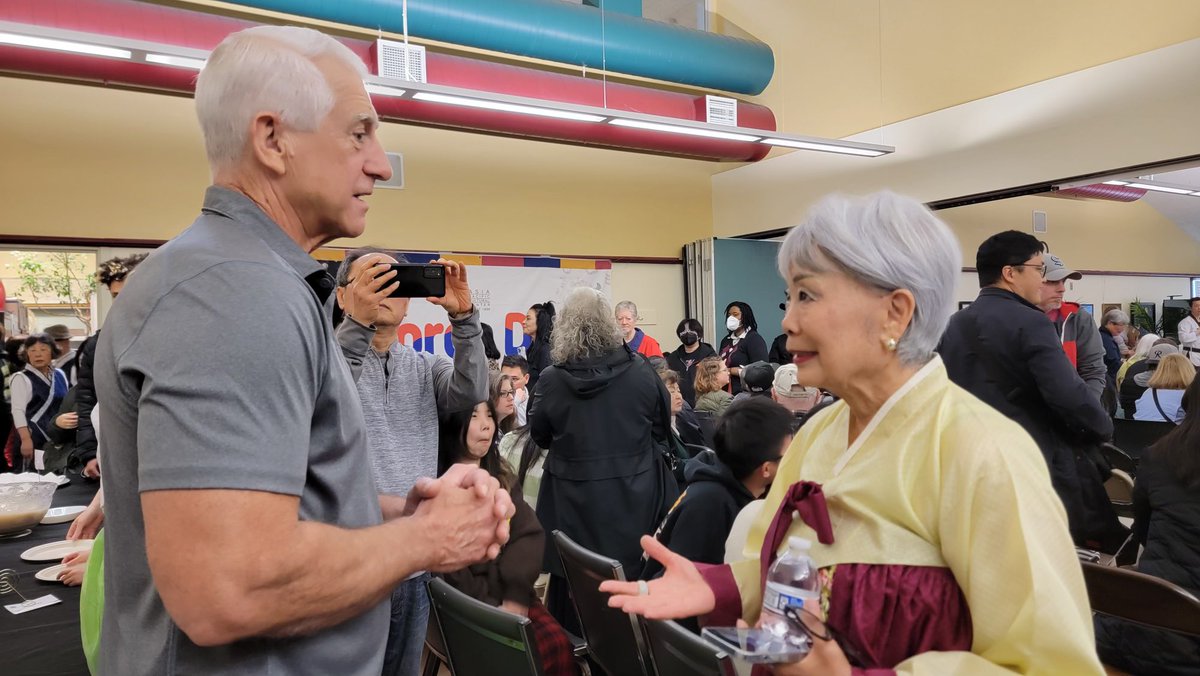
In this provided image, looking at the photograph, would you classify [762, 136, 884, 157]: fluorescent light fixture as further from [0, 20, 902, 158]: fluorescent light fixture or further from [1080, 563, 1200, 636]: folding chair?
[1080, 563, 1200, 636]: folding chair

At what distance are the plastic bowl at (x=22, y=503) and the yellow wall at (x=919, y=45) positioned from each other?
24.2ft

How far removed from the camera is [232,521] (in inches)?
27.4

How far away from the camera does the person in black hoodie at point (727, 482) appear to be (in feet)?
7.34

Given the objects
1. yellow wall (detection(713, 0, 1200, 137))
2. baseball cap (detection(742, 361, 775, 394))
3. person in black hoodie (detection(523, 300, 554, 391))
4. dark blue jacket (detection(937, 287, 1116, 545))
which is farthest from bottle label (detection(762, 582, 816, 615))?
yellow wall (detection(713, 0, 1200, 137))

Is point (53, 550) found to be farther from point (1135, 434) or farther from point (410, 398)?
point (1135, 434)

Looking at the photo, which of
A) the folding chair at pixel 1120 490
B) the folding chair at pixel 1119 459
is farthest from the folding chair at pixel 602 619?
the folding chair at pixel 1119 459

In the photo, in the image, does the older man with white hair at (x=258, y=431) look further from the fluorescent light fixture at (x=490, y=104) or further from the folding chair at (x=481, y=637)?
the fluorescent light fixture at (x=490, y=104)

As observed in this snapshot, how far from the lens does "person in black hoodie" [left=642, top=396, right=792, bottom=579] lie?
7.34 ft

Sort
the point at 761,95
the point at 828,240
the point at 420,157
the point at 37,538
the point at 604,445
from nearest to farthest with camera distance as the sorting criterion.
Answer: the point at 828,240, the point at 37,538, the point at 604,445, the point at 420,157, the point at 761,95

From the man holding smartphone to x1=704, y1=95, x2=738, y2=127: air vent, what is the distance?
4765 millimetres

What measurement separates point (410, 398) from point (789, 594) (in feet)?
5.20

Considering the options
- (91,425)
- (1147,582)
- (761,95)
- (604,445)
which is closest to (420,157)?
(761,95)

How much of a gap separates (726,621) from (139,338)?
95cm

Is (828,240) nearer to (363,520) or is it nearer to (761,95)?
(363,520)
